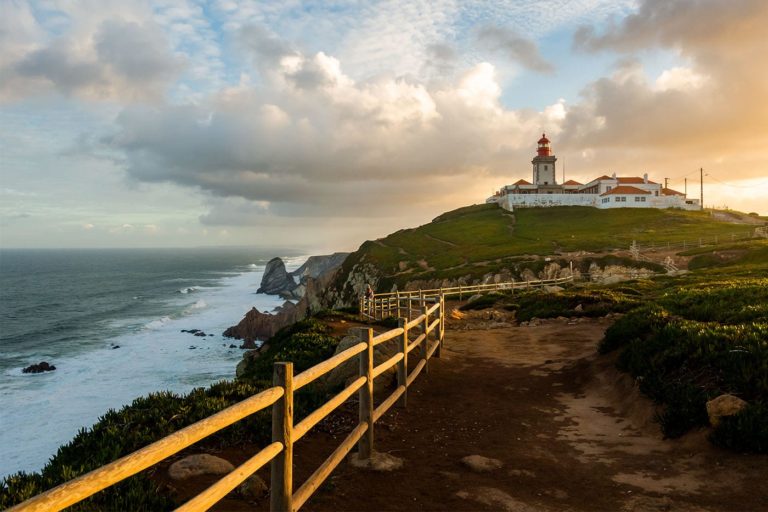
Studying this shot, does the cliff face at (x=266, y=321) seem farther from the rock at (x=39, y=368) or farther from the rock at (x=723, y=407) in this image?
the rock at (x=723, y=407)

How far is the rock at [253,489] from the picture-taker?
249 inches

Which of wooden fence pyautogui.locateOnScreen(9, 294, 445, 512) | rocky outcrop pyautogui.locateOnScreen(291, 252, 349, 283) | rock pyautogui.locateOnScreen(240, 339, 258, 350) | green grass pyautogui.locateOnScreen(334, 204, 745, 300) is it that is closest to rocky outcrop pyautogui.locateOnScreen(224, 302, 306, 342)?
rock pyautogui.locateOnScreen(240, 339, 258, 350)

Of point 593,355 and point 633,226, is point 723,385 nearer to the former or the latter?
point 593,355

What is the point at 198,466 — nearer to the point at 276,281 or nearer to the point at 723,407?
the point at 723,407

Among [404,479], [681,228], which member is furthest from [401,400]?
[681,228]

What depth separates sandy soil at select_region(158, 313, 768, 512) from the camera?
6.20m

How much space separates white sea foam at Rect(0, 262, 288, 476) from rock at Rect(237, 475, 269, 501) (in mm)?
23806

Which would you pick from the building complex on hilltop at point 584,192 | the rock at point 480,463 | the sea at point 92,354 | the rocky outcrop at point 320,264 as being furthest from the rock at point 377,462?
the rocky outcrop at point 320,264

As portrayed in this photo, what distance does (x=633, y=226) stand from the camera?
93.8 m

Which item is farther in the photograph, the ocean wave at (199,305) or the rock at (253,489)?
the ocean wave at (199,305)

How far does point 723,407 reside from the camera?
24.9ft

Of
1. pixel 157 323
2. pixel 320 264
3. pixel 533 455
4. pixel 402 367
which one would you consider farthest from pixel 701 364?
pixel 320 264

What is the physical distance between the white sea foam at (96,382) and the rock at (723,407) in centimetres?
2798

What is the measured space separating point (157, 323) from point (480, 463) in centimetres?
7332
